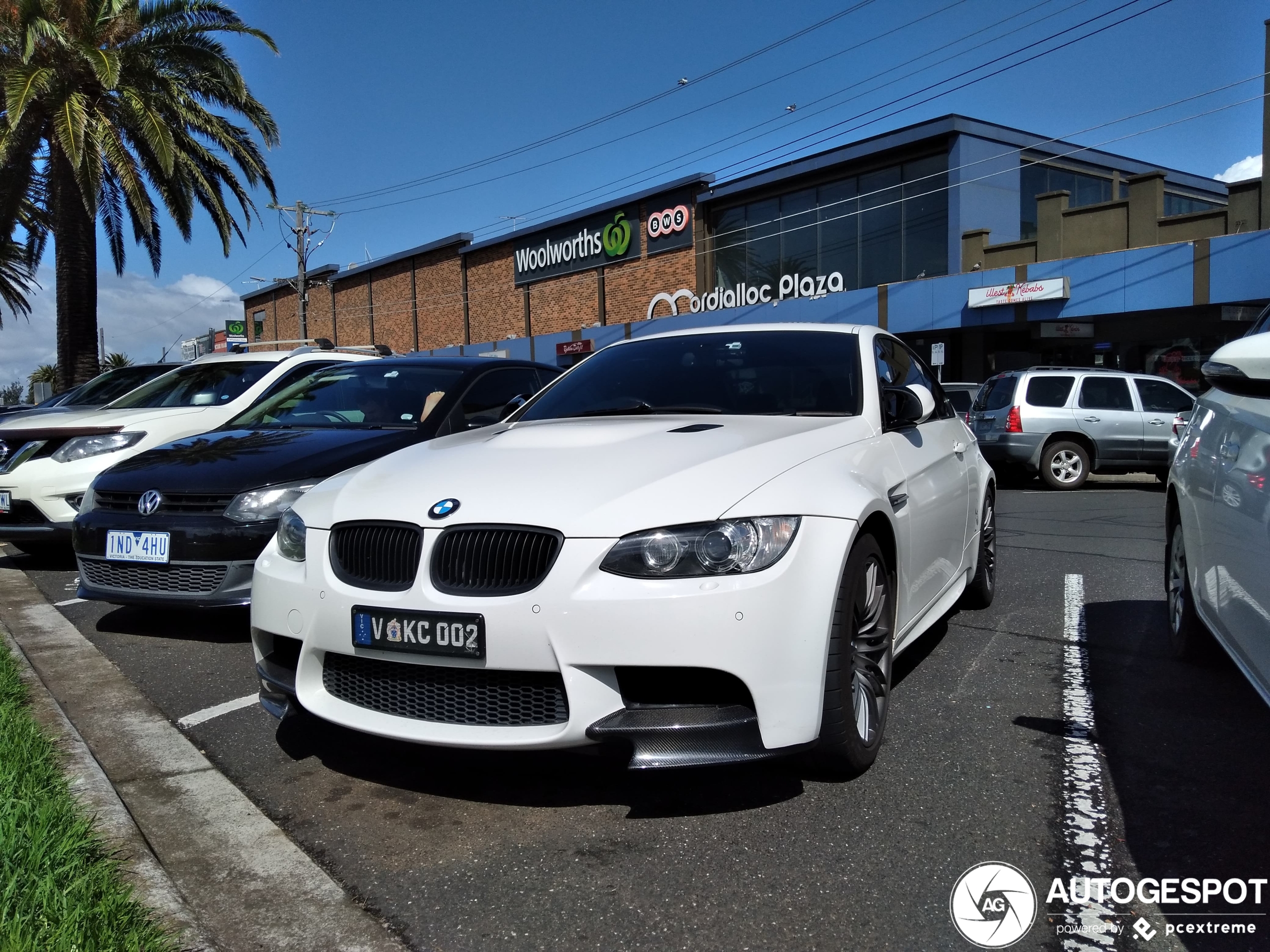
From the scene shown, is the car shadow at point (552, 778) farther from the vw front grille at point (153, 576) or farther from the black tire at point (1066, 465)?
the black tire at point (1066, 465)

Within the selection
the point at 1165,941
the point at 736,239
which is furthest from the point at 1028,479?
the point at 736,239

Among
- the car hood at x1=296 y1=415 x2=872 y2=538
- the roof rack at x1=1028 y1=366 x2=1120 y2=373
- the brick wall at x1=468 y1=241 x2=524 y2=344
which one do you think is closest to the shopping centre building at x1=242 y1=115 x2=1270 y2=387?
the brick wall at x1=468 y1=241 x2=524 y2=344

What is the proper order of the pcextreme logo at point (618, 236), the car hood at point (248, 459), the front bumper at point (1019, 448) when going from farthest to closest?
the pcextreme logo at point (618, 236) < the front bumper at point (1019, 448) < the car hood at point (248, 459)

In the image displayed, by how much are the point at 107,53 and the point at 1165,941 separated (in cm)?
1618

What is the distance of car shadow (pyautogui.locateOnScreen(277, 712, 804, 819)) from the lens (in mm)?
3014

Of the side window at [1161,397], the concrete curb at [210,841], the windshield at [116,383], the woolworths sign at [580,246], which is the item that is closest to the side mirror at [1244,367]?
the concrete curb at [210,841]

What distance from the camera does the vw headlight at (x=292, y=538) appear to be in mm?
3320

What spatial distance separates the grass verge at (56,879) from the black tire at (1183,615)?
382cm

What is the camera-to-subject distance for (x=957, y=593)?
187 inches

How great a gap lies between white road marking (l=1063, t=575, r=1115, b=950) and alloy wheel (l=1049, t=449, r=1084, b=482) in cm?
985

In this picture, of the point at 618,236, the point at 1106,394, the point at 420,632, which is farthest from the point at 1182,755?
the point at 618,236

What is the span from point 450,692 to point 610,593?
593 millimetres

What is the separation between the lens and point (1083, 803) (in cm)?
296

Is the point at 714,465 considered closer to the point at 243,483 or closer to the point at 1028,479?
the point at 243,483
